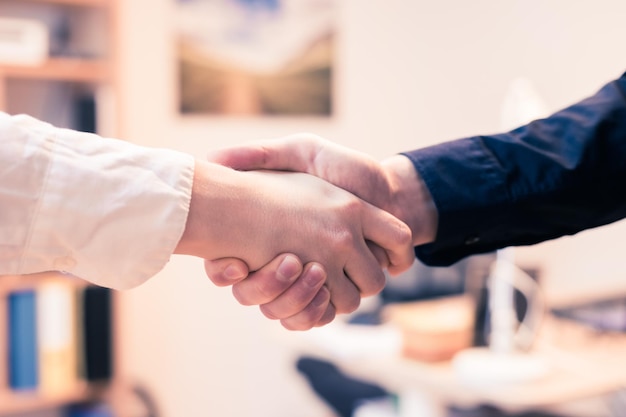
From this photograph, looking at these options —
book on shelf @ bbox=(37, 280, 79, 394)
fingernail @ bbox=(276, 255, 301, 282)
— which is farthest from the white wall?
fingernail @ bbox=(276, 255, 301, 282)

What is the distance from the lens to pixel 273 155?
1306 millimetres

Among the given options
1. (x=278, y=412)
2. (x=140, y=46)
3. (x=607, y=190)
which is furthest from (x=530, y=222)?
(x=278, y=412)

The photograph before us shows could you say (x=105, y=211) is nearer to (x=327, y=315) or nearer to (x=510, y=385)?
(x=327, y=315)

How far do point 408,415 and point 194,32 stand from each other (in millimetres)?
1674

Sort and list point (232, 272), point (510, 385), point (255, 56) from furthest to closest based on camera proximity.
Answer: point (255, 56) → point (510, 385) → point (232, 272)

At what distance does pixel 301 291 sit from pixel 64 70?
1.45m

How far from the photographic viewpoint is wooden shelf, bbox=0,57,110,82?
221cm

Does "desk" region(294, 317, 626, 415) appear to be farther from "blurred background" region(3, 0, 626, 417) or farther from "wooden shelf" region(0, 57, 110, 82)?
"wooden shelf" region(0, 57, 110, 82)

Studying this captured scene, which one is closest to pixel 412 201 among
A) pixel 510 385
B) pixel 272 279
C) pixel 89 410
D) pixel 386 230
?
pixel 386 230

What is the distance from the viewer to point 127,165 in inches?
41.0

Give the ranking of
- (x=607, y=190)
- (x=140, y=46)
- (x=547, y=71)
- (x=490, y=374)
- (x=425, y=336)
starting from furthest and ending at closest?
(x=547, y=71) → (x=140, y=46) → (x=425, y=336) → (x=490, y=374) → (x=607, y=190)

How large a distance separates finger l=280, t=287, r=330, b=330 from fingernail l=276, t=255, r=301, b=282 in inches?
3.1

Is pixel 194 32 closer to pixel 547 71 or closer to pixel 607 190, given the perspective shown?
pixel 547 71

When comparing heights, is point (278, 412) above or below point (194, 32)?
below
